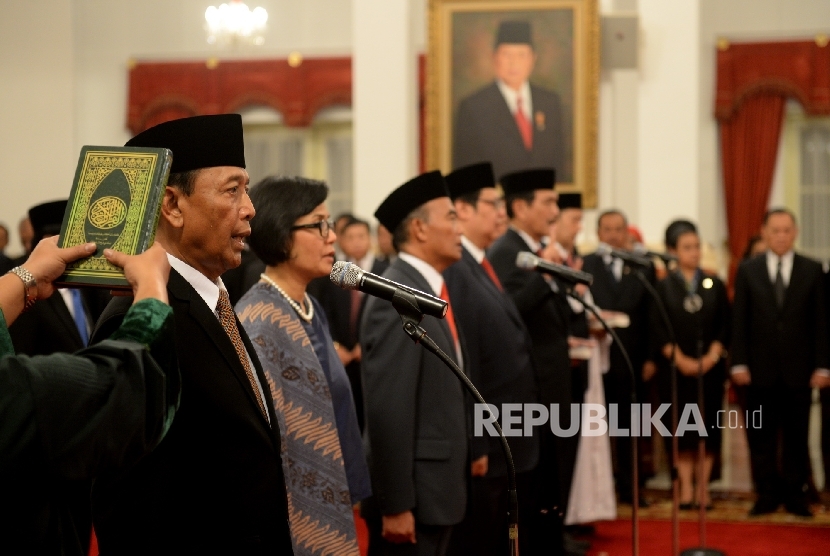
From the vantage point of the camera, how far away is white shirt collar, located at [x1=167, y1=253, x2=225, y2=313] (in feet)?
7.23

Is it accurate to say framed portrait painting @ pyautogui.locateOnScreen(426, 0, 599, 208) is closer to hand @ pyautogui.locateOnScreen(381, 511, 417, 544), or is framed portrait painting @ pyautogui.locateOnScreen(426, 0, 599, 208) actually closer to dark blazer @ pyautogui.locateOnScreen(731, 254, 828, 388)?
dark blazer @ pyautogui.locateOnScreen(731, 254, 828, 388)

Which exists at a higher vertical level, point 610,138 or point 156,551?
point 610,138

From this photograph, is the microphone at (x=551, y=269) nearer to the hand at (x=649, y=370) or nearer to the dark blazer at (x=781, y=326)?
the dark blazer at (x=781, y=326)

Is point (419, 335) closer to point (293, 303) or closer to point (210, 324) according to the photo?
point (210, 324)

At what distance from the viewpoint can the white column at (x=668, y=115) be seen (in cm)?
948

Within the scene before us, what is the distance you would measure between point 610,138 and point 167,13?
6.09m

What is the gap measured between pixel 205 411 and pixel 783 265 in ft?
18.2

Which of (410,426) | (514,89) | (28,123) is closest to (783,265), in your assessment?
(514,89)

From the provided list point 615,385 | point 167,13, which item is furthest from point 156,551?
point 167,13

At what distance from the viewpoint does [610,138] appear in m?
9.70

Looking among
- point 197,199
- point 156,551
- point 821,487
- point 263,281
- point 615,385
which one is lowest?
point 821,487

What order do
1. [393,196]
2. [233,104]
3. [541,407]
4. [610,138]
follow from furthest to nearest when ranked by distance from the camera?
[233,104]
[610,138]
[541,407]
[393,196]

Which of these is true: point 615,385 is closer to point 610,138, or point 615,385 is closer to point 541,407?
point 541,407

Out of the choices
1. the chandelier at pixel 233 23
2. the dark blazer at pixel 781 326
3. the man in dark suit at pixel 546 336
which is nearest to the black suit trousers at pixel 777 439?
the dark blazer at pixel 781 326
